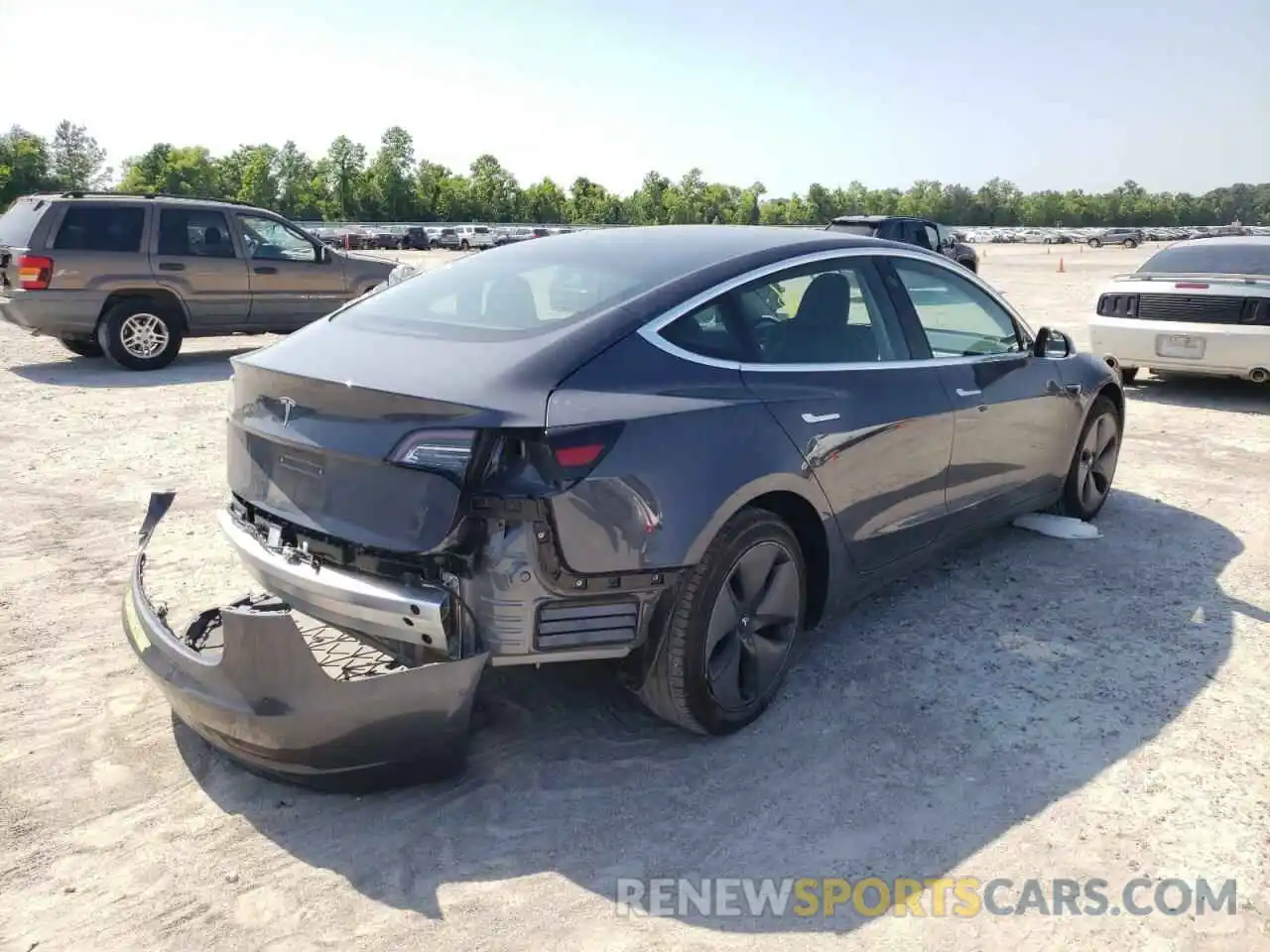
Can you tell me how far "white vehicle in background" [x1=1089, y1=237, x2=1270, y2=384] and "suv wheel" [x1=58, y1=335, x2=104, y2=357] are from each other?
11042 mm

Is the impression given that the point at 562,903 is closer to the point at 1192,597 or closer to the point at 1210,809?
the point at 1210,809

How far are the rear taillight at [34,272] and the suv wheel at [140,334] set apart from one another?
2.27 feet

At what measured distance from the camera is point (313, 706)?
285 centimetres

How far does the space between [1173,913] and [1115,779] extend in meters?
0.65

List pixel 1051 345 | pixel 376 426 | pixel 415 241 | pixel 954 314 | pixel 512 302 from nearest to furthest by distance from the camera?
pixel 376 426
pixel 512 302
pixel 954 314
pixel 1051 345
pixel 415 241

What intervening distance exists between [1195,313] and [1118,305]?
0.74 m

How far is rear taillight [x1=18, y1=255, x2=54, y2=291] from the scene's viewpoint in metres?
10.5

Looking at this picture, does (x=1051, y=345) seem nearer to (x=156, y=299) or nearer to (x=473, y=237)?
(x=156, y=299)

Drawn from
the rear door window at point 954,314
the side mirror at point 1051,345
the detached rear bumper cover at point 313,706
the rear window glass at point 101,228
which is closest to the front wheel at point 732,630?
the detached rear bumper cover at point 313,706

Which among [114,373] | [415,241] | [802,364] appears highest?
[415,241]

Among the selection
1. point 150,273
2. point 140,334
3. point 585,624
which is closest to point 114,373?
point 140,334

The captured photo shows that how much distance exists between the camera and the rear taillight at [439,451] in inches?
113

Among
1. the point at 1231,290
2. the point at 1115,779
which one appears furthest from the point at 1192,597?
the point at 1231,290

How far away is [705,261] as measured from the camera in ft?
12.3
